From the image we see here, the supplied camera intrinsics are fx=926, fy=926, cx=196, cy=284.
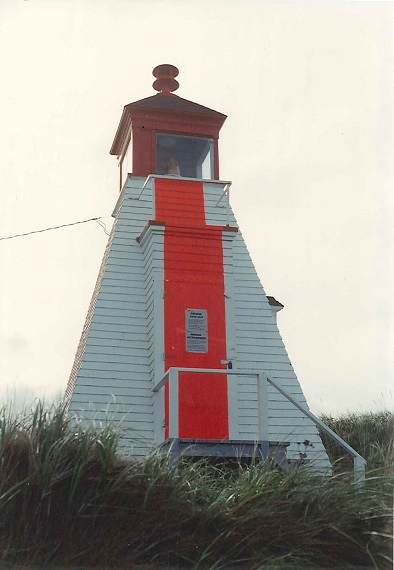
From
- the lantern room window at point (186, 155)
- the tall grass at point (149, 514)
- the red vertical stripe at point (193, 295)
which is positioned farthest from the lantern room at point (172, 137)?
the tall grass at point (149, 514)

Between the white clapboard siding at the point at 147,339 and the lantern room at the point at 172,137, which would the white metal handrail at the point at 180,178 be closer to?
the white clapboard siding at the point at 147,339

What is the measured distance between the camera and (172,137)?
51.7 feet

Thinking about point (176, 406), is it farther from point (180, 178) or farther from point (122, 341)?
point (180, 178)

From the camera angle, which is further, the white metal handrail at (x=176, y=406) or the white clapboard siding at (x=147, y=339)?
the white clapboard siding at (x=147, y=339)

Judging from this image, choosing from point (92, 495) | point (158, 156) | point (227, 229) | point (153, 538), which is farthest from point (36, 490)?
point (158, 156)

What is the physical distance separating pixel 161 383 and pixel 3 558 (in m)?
5.79

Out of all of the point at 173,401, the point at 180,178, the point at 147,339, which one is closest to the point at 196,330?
the point at 147,339

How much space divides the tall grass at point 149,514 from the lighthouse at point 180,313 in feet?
15.8

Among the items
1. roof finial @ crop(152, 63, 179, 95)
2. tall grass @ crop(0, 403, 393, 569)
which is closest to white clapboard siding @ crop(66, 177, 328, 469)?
roof finial @ crop(152, 63, 179, 95)

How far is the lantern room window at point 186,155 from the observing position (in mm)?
15711

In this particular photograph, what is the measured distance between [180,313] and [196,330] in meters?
0.35

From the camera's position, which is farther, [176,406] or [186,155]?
[186,155]

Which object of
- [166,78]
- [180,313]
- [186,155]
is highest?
[166,78]

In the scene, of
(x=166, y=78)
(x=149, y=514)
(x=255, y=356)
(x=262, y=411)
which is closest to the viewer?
(x=149, y=514)
